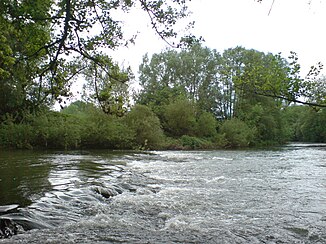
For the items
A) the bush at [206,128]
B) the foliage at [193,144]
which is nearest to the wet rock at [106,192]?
the foliage at [193,144]

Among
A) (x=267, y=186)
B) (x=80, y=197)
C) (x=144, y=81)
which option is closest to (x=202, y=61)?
(x=144, y=81)

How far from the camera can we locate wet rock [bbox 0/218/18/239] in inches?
172

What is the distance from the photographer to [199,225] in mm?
5422

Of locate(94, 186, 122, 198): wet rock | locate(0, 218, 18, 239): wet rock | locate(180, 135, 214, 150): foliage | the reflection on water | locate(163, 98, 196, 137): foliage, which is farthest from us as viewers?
locate(163, 98, 196, 137): foliage

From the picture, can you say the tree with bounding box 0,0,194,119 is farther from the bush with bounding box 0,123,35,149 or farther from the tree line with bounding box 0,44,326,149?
the bush with bounding box 0,123,35,149

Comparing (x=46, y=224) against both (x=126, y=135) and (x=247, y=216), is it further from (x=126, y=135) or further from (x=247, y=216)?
(x=126, y=135)

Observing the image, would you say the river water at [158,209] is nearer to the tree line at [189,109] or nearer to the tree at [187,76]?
the tree line at [189,109]

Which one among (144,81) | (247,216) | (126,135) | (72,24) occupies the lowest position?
(247,216)

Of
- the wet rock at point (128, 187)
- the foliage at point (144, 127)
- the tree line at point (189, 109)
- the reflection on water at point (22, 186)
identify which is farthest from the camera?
the foliage at point (144, 127)

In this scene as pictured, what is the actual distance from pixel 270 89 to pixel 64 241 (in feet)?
19.7

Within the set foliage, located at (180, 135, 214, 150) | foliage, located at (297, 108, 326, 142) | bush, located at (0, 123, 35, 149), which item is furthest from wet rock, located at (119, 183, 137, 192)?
foliage, located at (297, 108, 326, 142)

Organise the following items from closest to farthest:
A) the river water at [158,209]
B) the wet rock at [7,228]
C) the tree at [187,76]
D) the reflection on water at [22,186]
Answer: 1. the wet rock at [7,228]
2. the river water at [158,209]
3. the reflection on water at [22,186]
4. the tree at [187,76]

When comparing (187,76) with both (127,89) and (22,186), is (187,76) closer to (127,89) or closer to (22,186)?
(127,89)

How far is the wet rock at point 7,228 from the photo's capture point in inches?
172
